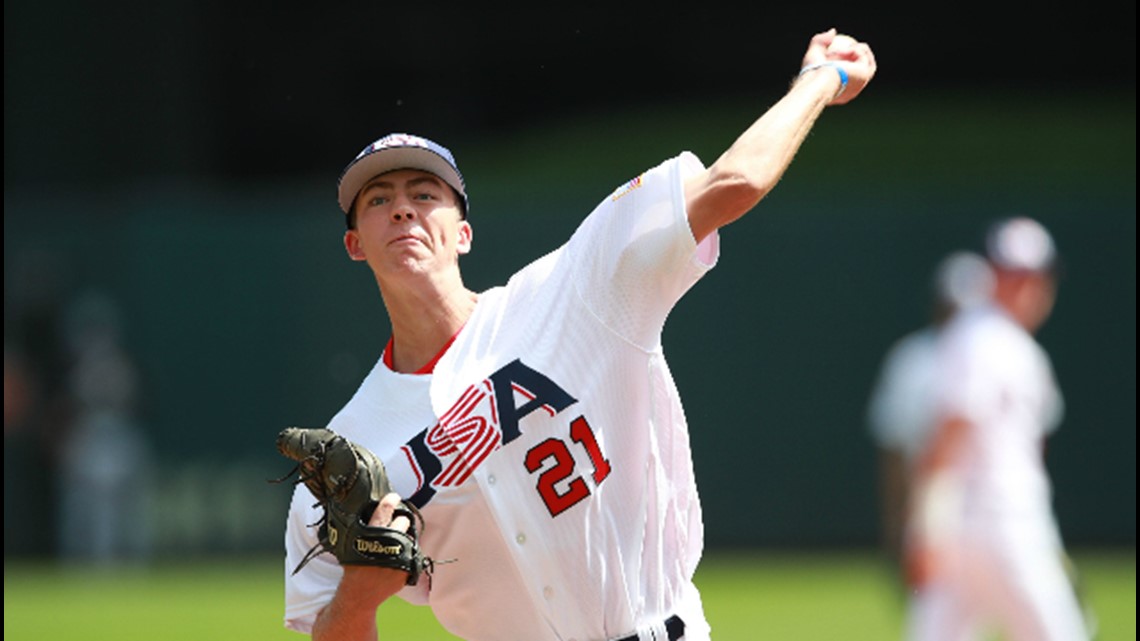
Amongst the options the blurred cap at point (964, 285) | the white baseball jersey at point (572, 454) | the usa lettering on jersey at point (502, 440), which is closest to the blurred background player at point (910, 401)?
the blurred cap at point (964, 285)

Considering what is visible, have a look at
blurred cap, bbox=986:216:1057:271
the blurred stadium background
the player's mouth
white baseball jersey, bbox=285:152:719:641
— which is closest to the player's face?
the player's mouth

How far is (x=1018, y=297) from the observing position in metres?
8.87

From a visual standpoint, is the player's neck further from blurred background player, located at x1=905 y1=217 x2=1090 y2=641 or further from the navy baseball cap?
blurred background player, located at x1=905 y1=217 x2=1090 y2=641

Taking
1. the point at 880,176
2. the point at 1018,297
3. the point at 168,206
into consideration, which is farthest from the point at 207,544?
the point at 1018,297

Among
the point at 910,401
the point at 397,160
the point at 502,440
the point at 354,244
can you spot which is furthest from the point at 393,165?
the point at 910,401

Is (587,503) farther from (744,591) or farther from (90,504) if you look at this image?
(90,504)

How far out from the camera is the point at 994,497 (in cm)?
851

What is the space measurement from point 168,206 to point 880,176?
8.01 metres

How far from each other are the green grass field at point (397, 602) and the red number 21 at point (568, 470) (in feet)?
25.1

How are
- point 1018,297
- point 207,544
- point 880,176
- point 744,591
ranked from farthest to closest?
1. point 880,176
2. point 207,544
3. point 744,591
4. point 1018,297

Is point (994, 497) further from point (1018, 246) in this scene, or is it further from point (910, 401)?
point (910, 401)

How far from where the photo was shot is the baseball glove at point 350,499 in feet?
14.0

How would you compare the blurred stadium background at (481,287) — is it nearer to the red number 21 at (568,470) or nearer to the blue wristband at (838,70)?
the red number 21 at (568,470)

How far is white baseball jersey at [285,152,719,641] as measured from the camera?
4398mm
